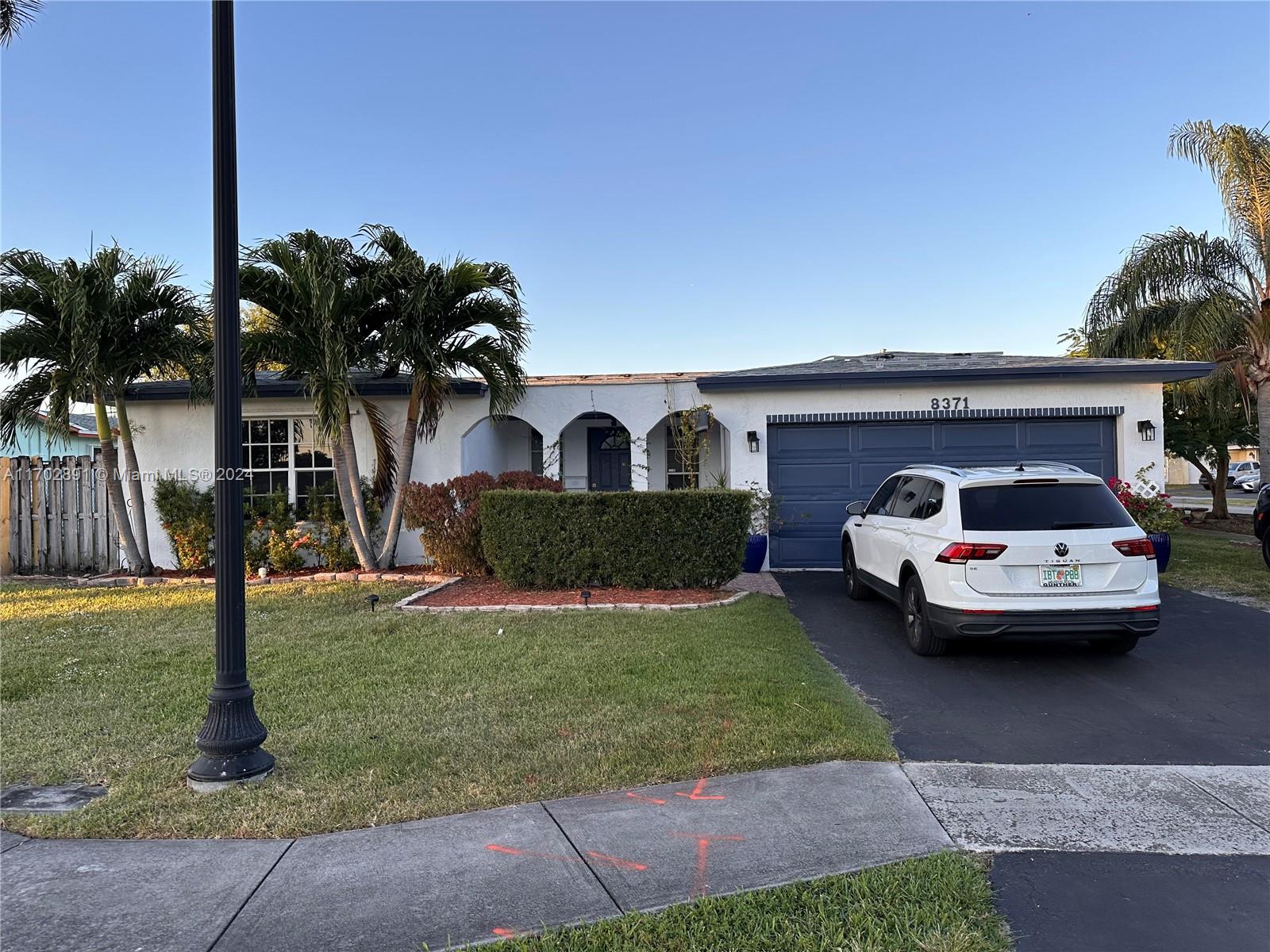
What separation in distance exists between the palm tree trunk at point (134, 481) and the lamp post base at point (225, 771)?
891cm

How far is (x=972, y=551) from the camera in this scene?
6.25m

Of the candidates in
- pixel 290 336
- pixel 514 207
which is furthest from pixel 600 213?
pixel 290 336

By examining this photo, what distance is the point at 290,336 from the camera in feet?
33.6

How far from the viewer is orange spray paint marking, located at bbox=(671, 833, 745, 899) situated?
10.3 feet

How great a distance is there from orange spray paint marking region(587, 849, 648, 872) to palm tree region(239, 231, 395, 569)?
26.4 feet

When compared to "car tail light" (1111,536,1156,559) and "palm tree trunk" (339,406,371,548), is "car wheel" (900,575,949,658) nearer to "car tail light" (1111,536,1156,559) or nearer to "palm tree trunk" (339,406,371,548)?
"car tail light" (1111,536,1156,559)

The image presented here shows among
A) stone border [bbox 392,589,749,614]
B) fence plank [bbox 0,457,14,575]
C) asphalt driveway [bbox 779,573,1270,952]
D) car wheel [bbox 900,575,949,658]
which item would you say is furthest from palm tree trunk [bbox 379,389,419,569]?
car wheel [bbox 900,575,949,658]

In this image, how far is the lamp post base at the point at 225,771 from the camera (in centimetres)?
418

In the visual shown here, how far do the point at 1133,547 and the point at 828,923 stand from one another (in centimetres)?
476

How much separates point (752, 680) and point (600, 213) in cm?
1158

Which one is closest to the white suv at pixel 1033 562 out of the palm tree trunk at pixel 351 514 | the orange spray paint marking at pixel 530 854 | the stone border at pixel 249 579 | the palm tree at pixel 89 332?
the orange spray paint marking at pixel 530 854

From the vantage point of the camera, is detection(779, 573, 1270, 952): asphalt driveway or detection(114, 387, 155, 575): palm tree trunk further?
detection(114, 387, 155, 575): palm tree trunk

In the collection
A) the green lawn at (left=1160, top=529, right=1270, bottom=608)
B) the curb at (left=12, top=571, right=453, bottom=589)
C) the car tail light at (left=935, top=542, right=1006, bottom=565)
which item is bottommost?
the green lawn at (left=1160, top=529, right=1270, bottom=608)

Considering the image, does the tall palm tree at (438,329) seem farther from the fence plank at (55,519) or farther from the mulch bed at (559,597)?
the fence plank at (55,519)
